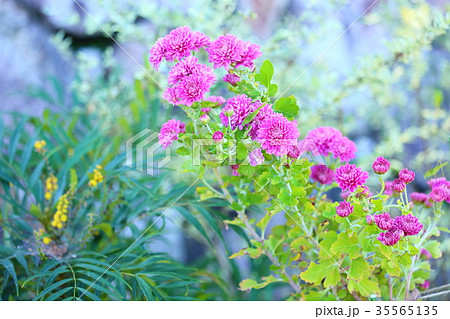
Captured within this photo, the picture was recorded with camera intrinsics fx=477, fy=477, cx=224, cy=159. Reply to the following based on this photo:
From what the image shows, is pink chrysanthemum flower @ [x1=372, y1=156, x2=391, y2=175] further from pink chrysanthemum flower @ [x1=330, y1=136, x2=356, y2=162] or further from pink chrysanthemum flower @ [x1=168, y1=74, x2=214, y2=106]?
pink chrysanthemum flower @ [x1=168, y1=74, x2=214, y2=106]

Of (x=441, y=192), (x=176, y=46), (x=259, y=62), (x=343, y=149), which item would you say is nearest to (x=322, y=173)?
(x=343, y=149)

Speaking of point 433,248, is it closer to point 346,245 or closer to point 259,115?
point 346,245

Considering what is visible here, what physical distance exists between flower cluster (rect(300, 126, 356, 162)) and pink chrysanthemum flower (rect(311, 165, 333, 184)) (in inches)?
1.6

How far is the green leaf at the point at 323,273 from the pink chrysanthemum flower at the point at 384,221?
98mm

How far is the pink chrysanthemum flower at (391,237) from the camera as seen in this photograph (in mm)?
A: 554

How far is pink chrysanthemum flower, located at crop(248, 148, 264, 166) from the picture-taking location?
0.61m

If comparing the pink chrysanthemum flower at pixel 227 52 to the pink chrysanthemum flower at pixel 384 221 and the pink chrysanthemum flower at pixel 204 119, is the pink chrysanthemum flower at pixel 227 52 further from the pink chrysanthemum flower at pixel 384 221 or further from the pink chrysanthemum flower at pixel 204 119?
the pink chrysanthemum flower at pixel 384 221

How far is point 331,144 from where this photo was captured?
2.15 ft

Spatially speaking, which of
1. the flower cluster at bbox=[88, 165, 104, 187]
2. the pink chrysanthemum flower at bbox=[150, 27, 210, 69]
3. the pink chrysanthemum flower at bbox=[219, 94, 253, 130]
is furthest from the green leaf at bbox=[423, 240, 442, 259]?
the flower cluster at bbox=[88, 165, 104, 187]

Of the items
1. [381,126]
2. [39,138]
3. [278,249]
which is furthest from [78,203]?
[381,126]

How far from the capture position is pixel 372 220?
580mm

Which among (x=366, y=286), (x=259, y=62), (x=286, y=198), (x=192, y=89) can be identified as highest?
(x=259, y=62)

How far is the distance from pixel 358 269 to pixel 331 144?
17cm

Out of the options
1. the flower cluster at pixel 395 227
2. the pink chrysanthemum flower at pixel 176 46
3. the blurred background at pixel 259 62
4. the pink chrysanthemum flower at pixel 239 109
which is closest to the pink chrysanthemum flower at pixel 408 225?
the flower cluster at pixel 395 227
